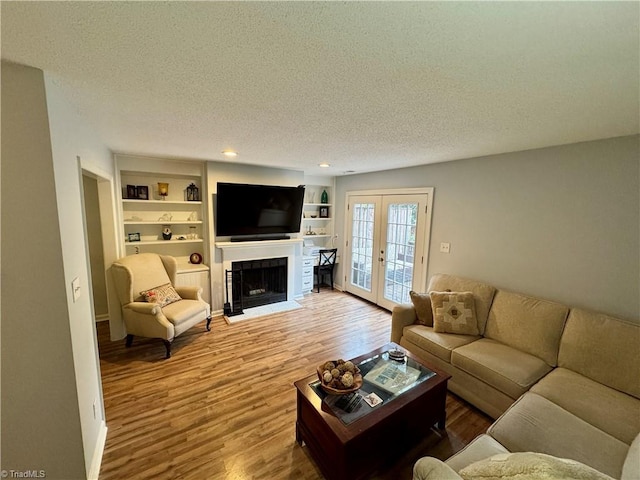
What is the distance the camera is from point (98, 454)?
5.67 feet

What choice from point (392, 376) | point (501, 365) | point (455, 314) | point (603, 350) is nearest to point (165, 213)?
point (392, 376)

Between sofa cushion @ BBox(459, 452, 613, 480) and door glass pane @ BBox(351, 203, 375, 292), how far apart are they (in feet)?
11.8

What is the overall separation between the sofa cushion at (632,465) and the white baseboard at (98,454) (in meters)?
2.79

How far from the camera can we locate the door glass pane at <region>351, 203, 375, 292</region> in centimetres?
469

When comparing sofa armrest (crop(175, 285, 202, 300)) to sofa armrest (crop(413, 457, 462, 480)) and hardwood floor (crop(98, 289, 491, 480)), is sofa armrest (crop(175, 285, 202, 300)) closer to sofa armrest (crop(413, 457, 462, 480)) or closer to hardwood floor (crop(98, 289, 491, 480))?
hardwood floor (crop(98, 289, 491, 480))

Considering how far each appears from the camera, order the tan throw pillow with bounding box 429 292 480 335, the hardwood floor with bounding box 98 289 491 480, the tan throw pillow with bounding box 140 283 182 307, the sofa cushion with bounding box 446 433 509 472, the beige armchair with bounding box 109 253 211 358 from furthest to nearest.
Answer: the tan throw pillow with bounding box 140 283 182 307 < the beige armchair with bounding box 109 253 211 358 < the tan throw pillow with bounding box 429 292 480 335 < the hardwood floor with bounding box 98 289 491 480 < the sofa cushion with bounding box 446 433 509 472

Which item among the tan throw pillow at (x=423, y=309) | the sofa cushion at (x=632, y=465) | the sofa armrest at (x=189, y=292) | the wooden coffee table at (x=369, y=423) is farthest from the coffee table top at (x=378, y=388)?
the sofa armrest at (x=189, y=292)

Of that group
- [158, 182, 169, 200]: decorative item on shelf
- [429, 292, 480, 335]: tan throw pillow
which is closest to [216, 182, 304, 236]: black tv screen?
[158, 182, 169, 200]: decorative item on shelf

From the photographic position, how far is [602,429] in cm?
156

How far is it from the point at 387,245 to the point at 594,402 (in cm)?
288

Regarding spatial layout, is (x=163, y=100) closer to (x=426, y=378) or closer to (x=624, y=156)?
(x=426, y=378)

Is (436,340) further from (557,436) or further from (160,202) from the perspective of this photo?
(160,202)

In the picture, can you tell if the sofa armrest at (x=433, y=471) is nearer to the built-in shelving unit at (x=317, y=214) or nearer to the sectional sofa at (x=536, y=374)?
the sectional sofa at (x=536, y=374)

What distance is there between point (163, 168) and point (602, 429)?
4.94m
